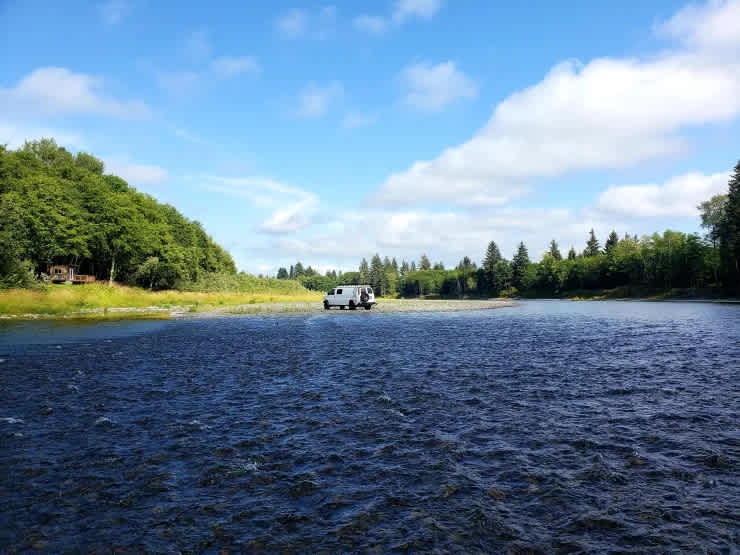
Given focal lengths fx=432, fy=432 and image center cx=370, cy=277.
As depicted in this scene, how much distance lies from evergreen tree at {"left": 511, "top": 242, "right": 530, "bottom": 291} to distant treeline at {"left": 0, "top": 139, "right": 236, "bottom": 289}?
11267cm

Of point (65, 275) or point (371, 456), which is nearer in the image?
point (371, 456)

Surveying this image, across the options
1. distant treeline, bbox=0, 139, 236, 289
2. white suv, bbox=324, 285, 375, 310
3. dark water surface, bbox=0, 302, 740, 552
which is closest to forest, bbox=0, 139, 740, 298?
distant treeline, bbox=0, 139, 236, 289

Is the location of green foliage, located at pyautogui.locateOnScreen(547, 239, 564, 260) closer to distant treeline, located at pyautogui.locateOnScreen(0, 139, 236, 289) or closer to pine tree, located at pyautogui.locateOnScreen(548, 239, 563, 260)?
pine tree, located at pyautogui.locateOnScreen(548, 239, 563, 260)

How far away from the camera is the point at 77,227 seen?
225 feet

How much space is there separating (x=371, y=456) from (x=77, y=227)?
250 ft

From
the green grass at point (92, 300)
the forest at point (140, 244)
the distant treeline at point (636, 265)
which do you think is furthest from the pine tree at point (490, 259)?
the green grass at point (92, 300)

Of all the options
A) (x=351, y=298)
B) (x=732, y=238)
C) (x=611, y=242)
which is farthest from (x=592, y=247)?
(x=351, y=298)

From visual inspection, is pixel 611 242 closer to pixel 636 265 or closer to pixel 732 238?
pixel 636 265

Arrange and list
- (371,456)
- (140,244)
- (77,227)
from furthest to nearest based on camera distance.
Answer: (140,244) < (77,227) < (371,456)

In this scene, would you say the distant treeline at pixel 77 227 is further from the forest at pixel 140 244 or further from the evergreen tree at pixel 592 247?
the evergreen tree at pixel 592 247

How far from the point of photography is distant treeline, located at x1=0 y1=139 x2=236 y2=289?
185 feet

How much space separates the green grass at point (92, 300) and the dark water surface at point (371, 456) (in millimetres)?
33578

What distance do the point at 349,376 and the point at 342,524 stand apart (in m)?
10.9

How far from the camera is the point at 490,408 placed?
41.9 ft
